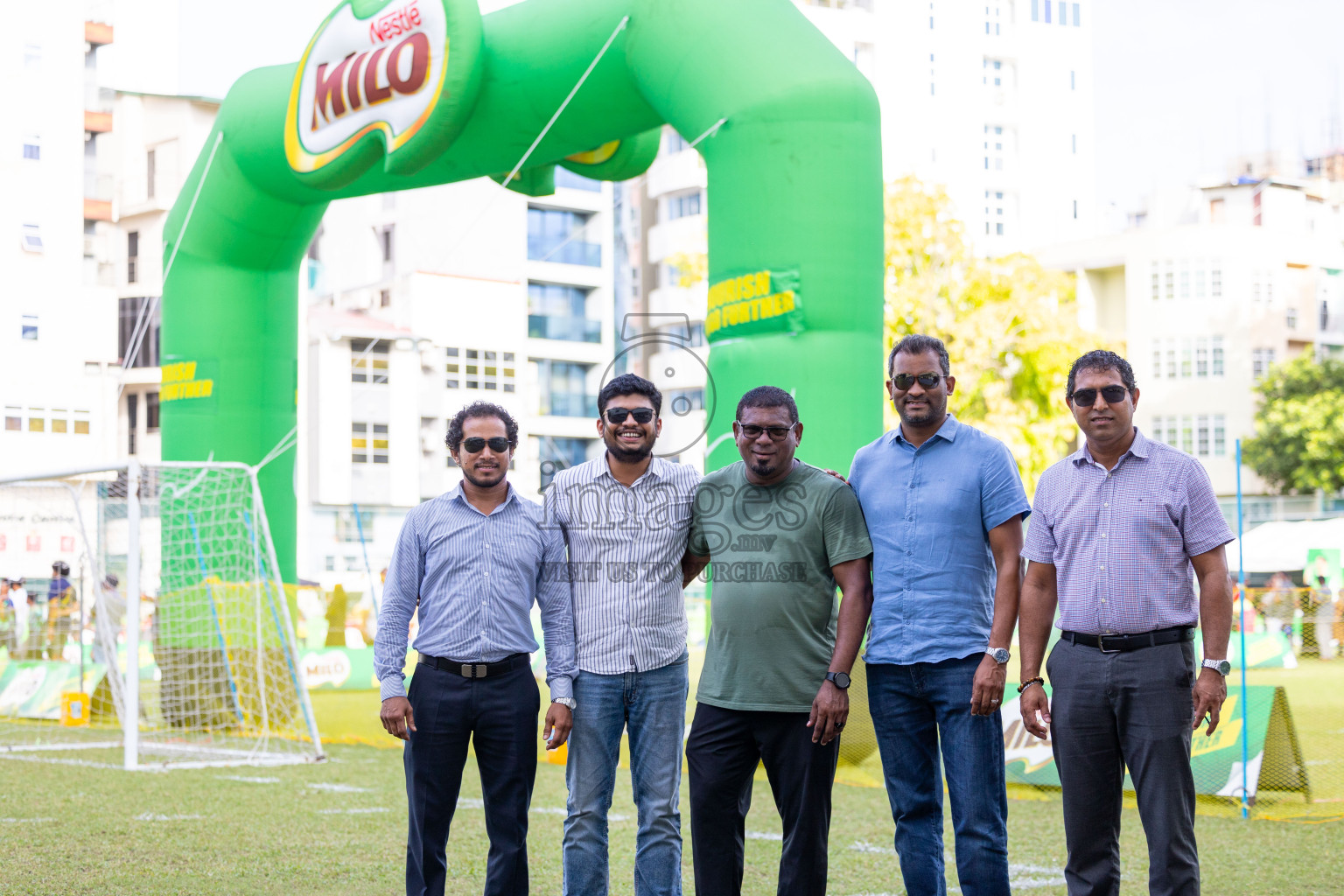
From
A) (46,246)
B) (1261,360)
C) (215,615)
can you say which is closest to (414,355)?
(46,246)

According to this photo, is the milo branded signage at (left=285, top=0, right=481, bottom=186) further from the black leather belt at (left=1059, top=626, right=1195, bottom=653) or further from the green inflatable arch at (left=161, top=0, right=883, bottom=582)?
the black leather belt at (left=1059, top=626, right=1195, bottom=653)

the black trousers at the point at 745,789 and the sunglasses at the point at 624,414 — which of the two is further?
the sunglasses at the point at 624,414

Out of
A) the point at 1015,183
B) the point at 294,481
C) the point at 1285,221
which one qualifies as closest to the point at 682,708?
the point at 294,481

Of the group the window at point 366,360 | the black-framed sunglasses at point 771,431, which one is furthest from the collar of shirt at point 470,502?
the window at point 366,360

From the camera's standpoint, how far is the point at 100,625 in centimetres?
1180

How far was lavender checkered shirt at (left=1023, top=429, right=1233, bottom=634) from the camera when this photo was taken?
431 cm

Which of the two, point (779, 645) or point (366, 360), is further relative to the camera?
point (366, 360)

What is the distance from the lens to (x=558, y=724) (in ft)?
15.5

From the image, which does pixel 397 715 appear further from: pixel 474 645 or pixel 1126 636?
pixel 1126 636

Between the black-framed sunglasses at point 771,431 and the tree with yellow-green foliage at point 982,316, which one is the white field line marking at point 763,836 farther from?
the tree with yellow-green foliage at point 982,316

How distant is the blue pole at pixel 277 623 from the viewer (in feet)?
36.2

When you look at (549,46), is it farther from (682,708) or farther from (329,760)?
(682,708)

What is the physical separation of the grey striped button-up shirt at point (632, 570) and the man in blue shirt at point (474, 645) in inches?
4.3

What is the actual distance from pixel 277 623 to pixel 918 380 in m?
7.88
